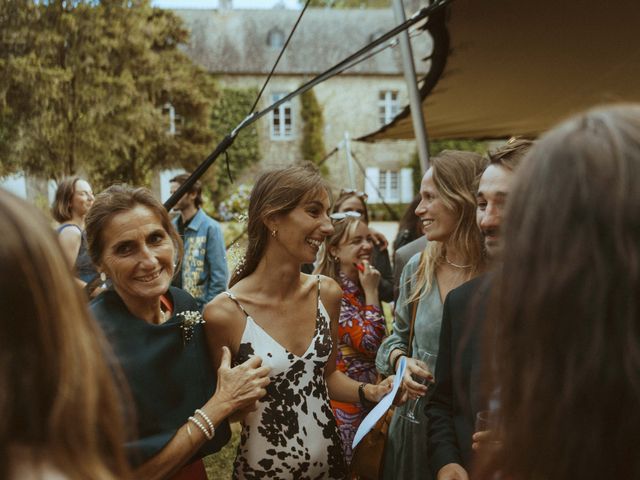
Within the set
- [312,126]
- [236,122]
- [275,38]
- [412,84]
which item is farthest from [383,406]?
[275,38]

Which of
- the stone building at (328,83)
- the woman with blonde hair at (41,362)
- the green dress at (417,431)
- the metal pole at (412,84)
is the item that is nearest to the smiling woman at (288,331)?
the green dress at (417,431)

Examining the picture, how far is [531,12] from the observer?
470cm

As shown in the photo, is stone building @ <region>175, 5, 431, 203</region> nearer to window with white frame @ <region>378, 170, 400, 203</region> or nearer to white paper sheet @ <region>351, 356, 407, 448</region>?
window with white frame @ <region>378, 170, 400, 203</region>

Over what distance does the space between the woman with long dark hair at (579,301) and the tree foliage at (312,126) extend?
100ft

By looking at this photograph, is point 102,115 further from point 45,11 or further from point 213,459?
point 213,459

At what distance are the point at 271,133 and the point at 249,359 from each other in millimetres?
30639

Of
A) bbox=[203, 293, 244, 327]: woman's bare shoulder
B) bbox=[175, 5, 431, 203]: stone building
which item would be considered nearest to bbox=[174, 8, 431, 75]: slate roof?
bbox=[175, 5, 431, 203]: stone building

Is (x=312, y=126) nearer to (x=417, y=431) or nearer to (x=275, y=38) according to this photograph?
(x=275, y=38)

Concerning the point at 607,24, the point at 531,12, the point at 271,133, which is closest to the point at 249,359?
the point at 531,12

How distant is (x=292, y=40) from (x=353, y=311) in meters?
31.1

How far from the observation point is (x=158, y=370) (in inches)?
76.0

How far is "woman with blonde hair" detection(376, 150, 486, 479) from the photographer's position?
8.33 ft

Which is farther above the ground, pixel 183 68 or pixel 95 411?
Answer: pixel 183 68

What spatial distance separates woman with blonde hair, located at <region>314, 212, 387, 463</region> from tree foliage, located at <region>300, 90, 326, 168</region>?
27247 millimetres
